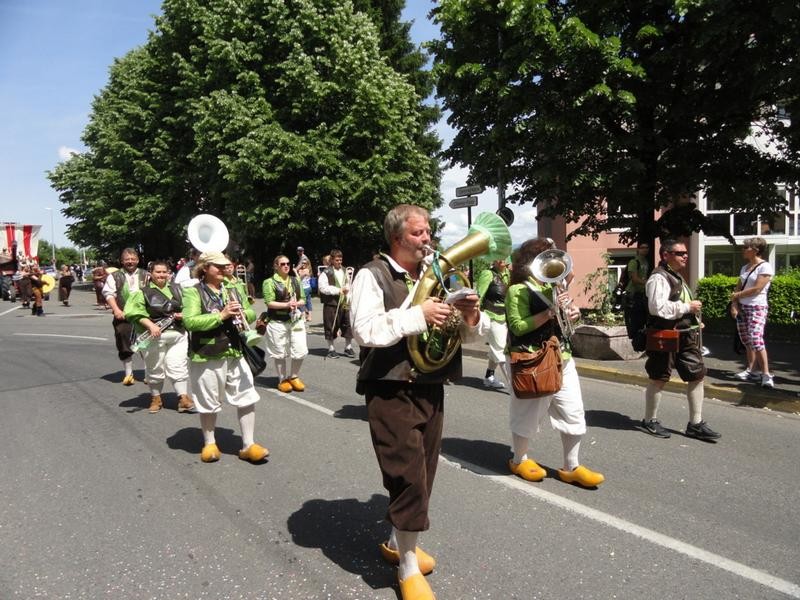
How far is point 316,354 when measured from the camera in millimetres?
11203

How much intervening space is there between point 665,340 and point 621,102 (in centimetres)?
736

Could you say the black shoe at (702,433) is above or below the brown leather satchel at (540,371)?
below

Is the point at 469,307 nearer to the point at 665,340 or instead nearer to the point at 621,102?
the point at 665,340

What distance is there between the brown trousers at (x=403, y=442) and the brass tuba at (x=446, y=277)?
0.60 feet

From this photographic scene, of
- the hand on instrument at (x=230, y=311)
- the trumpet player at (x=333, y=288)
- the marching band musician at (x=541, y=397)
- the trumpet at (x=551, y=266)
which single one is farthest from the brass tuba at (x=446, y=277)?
the trumpet player at (x=333, y=288)

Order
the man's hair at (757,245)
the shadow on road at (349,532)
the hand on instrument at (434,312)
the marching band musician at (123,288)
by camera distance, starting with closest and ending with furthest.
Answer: the hand on instrument at (434,312) < the shadow on road at (349,532) < the man's hair at (757,245) < the marching band musician at (123,288)

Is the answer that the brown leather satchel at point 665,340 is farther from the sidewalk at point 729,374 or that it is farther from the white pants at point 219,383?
the white pants at point 219,383

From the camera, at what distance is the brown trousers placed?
2902 millimetres

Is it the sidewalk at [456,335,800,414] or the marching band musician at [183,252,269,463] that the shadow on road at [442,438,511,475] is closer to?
the marching band musician at [183,252,269,463]

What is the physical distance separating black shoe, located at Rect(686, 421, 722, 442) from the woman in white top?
2345 mm

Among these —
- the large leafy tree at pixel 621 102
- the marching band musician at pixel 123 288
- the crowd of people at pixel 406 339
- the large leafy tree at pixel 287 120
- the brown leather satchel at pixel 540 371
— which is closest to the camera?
the crowd of people at pixel 406 339

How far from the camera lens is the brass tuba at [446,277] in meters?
2.82

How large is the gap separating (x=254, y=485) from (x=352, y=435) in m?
1.43

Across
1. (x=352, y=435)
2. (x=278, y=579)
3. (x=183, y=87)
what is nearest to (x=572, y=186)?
(x=352, y=435)
